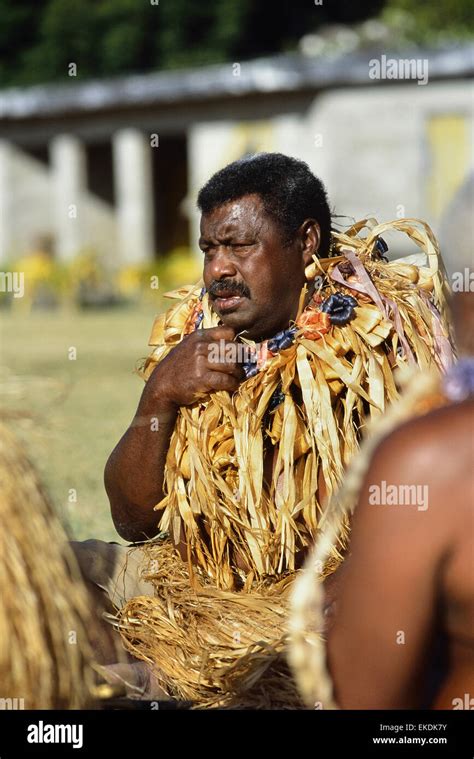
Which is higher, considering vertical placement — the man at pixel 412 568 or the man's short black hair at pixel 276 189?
the man's short black hair at pixel 276 189

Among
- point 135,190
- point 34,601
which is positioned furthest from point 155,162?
point 34,601

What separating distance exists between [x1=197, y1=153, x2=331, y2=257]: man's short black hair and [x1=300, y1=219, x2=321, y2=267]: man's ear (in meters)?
0.02

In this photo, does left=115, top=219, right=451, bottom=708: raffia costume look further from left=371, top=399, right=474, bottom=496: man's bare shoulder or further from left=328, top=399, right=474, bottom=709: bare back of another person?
left=371, top=399, right=474, bottom=496: man's bare shoulder

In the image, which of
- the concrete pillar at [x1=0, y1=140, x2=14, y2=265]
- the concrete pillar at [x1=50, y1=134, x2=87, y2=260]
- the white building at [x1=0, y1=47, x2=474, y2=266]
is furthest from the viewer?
the concrete pillar at [x1=0, y1=140, x2=14, y2=265]

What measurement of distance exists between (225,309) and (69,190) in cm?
2113

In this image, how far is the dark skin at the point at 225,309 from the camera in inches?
131

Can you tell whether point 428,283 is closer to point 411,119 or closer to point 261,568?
point 261,568

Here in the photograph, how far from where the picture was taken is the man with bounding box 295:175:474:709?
1.82 meters

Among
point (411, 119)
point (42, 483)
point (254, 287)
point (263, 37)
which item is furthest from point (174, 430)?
point (263, 37)

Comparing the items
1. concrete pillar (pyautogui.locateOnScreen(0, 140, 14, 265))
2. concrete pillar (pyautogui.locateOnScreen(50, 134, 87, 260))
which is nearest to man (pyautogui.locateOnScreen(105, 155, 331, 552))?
concrete pillar (pyautogui.locateOnScreen(50, 134, 87, 260))

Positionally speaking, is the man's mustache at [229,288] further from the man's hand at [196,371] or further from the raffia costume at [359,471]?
the raffia costume at [359,471]

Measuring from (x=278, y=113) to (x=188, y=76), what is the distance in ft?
5.74

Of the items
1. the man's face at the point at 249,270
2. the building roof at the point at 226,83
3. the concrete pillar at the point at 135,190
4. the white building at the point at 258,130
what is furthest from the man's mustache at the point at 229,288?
the concrete pillar at the point at 135,190

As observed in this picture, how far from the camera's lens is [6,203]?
84.0 feet
